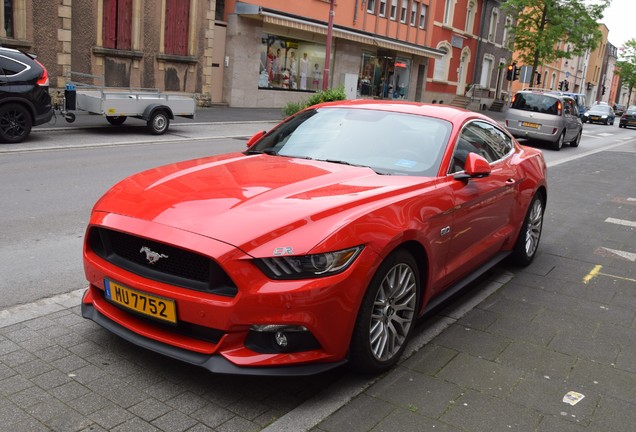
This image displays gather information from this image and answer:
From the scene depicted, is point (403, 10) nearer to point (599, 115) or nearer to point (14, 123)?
point (599, 115)

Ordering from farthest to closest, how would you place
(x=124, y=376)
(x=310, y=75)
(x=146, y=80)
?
(x=310, y=75) → (x=146, y=80) → (x=124, y=376)

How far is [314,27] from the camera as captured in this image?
27.7 meters

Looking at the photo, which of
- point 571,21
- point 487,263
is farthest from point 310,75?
point 487,263

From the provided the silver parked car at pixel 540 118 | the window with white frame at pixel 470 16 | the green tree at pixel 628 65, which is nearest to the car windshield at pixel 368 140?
the silver parked car at pixel 540 118

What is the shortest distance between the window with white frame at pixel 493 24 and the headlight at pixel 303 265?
164ft

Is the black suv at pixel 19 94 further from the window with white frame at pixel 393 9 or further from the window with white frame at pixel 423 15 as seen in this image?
the window with white frame at pixel 423 15

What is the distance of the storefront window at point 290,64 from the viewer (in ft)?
91.0

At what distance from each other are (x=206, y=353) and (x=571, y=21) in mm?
40788

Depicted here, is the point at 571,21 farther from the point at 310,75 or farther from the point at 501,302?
the point at 501,302

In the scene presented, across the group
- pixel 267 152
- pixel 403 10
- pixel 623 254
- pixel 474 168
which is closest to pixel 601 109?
pixel 403 10

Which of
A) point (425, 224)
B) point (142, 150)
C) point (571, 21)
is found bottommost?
point (142, 150)

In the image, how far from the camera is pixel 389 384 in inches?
136

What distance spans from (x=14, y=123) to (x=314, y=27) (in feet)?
58.3

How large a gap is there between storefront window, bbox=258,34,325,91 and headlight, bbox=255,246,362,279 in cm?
2527
